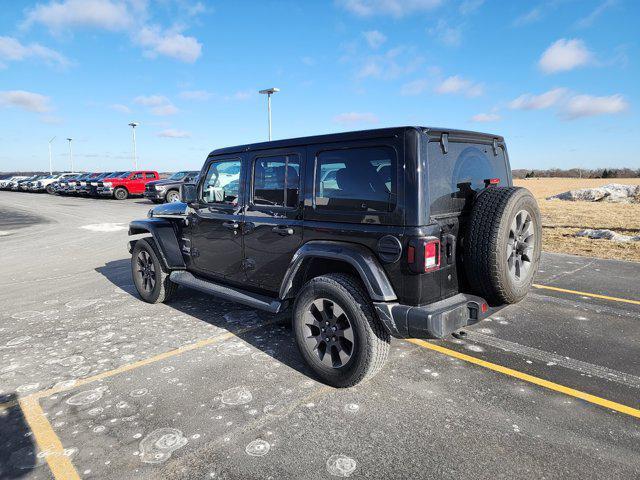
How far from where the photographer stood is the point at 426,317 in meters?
2.77

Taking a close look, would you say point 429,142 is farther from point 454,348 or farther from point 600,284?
point 600,284

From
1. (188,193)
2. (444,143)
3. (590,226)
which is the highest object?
(444,143)

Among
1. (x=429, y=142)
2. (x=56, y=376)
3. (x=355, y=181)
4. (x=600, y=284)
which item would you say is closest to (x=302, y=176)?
(x=355, y=181)

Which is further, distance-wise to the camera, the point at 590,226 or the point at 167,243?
the point at 590,226

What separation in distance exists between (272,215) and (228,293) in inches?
40.0

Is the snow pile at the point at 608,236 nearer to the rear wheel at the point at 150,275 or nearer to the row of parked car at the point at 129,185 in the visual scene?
the rear wheel at the point at 150,275

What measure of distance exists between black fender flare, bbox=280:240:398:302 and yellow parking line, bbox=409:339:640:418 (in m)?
1.27

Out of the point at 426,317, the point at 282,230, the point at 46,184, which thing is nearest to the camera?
the point at 426,317

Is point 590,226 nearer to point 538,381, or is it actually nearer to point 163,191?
point 538,381

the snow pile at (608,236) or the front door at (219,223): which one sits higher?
the front door at (219,223)

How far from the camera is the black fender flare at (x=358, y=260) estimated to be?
2.92m

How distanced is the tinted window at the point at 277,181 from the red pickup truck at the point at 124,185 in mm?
25504

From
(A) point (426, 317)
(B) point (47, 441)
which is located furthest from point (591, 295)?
(B) point (47, 441)

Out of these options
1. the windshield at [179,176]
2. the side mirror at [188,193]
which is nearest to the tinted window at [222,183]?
the side mirror at [188,193]
